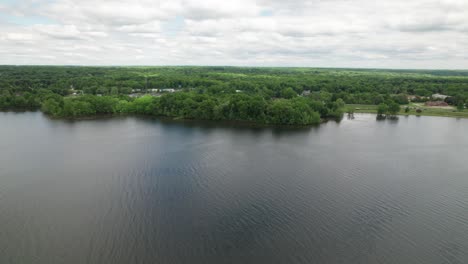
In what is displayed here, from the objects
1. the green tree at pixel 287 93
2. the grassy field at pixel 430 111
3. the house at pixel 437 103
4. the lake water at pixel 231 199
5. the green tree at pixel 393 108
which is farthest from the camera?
the green tree at pixel 287 93

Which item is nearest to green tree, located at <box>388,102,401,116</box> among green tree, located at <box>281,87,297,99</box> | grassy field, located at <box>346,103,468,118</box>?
grassy field, located at <box>346,103,468,118</box>

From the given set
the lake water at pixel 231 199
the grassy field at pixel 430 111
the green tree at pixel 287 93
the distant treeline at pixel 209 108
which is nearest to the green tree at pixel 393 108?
the grassy field at pixel 430 111

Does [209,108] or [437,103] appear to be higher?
[437,103]

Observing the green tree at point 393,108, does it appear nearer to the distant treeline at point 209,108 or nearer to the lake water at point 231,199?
the distant treeline at point 209,108

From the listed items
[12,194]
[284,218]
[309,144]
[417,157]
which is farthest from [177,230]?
[417,157]

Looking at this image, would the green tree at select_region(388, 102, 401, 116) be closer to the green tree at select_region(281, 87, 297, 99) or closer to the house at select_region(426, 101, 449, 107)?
the house at select_region(426, 101, 449, 107)

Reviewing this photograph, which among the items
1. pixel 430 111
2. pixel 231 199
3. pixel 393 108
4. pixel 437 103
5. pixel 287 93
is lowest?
pixel 231 199

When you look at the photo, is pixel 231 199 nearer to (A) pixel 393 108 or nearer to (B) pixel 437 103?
(A) pixel 393 108

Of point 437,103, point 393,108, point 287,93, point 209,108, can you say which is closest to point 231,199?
point 209,108
